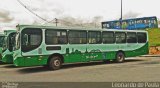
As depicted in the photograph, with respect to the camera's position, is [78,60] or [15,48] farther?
[78,60]

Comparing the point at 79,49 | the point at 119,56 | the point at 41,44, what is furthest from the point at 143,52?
the point at 41,44

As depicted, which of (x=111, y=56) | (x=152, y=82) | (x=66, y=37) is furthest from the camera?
(x=111, y=56)

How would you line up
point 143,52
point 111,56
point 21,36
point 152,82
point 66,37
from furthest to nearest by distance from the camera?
point 143,52 < point 111,56 < point 66,37 < point 21,36 < point 152,82

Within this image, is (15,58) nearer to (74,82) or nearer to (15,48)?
(15,48)

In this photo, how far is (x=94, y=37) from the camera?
71.2 ft

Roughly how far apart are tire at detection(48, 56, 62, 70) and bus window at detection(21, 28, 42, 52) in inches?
56.5

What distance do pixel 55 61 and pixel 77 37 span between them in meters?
2.43

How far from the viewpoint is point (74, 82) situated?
1289cm

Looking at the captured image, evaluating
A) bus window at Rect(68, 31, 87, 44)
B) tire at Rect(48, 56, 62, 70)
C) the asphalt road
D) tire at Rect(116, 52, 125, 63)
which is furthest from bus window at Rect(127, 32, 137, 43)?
tire at Rect(48, 56, 62, 70)

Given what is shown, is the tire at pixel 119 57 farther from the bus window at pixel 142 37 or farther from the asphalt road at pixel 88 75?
the asphalt road at pixel 88 75

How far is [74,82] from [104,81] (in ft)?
3.94

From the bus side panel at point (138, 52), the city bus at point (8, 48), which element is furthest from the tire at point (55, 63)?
the bus side panel at point (138, 52)

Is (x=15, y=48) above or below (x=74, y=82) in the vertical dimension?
above

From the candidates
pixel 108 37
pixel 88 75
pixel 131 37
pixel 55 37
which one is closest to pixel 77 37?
pixel 55 37
